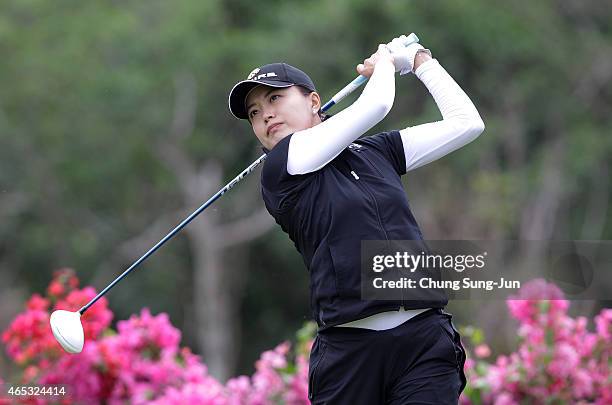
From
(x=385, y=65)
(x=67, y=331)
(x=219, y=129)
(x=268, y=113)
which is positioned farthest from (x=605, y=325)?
(x=219, y=129)

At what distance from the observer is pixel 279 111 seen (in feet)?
10.9

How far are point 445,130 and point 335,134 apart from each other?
42 centimetres

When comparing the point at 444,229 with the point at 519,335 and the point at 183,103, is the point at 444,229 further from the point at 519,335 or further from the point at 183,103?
the point at 519,335

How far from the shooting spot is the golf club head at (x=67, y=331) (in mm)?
3711

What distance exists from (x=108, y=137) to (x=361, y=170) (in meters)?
18.9

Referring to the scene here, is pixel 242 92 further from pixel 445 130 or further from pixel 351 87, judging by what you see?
pixel 445 130

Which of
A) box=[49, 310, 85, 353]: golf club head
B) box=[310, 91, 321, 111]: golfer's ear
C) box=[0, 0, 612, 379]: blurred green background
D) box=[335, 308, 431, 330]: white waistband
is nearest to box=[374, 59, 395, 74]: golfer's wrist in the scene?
box=[310, 91, 321, 111]: golfer's ear

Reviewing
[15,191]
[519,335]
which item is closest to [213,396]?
[519,335]

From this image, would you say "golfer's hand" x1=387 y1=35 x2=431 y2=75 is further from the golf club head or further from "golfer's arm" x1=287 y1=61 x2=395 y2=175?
the golf club head

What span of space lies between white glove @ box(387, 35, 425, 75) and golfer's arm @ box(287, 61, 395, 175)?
0.26 metres

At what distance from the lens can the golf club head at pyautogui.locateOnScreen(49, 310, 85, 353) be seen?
3711mm

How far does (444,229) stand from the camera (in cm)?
1920

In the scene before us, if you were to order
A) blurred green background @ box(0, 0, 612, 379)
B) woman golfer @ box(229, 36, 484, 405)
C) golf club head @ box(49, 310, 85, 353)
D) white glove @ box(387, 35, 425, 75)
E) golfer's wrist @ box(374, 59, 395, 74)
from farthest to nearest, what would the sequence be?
blurred green background @ box(0, 0, 612, 379) < golf club head @ box(49, 310, 85, 353) < white glove @ box(387, 35, 425, 75) < golfer's wrist @ box(374, 59, 395, 74) < woman golfer @ box(229, 36, 484, 405)

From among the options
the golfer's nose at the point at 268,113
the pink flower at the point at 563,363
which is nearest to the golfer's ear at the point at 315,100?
the golfer's nose at the point at 268,113
